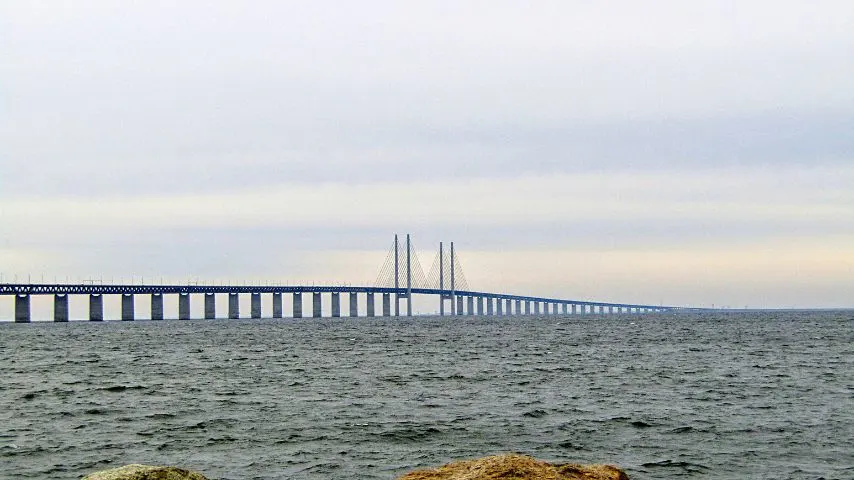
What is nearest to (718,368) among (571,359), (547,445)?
(571,359)

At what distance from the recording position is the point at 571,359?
195ft

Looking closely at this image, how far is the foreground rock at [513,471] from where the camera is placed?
11.4m

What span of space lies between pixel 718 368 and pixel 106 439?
1253 inches

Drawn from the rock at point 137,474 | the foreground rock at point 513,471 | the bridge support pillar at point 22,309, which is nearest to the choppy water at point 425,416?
the rock at point 137,474

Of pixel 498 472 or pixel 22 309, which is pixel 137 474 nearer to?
pixel 498 472

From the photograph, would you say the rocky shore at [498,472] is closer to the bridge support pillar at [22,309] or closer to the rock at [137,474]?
the rock at [137,474]

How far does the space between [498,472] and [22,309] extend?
200 meters

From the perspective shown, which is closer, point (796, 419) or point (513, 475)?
point (513, 475)

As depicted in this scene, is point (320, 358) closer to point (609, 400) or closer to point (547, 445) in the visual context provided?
point (609, 400)

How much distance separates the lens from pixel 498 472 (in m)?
11.5

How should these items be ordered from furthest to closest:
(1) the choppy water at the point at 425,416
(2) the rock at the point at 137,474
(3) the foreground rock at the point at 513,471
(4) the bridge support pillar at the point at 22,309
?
1. (4) the bridge support pillar at the point at 22,309
2. (1) the choppy water at the point at 425,416
3. (2) the rock at the point at 137,474
4. (3) the foreground rock at the point at 513,471

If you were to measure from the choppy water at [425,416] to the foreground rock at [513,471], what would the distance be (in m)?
9.81

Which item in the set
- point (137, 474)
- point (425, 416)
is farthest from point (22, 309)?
point (137, 474)

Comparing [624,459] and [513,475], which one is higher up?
[513,475]
